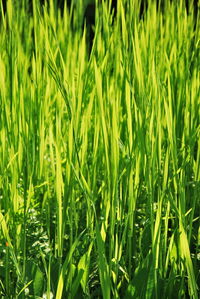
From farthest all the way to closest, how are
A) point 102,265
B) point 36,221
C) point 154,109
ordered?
point 36,221 → point 154,109 → point 102,265

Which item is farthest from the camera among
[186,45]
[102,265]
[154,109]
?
[186,45]

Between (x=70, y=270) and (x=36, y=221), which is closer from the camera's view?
(x=70, y=270)

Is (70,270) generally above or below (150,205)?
below

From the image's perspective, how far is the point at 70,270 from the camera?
100cm

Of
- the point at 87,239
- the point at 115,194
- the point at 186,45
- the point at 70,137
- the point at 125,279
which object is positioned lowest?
the point at 125,279

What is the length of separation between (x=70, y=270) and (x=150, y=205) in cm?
21

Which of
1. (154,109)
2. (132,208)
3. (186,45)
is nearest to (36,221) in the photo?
(132,208)

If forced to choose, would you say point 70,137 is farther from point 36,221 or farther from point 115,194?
point 36,221

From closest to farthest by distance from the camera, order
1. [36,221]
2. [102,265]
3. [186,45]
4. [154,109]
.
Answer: [102,265] < [154,109] < [36,221] < [186,45]

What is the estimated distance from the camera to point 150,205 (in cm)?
100

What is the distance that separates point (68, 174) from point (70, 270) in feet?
0.63

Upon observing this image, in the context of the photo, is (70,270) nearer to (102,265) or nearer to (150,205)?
(102,265)

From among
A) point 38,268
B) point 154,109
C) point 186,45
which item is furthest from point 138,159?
point 186,45

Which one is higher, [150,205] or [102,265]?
[150,205]
